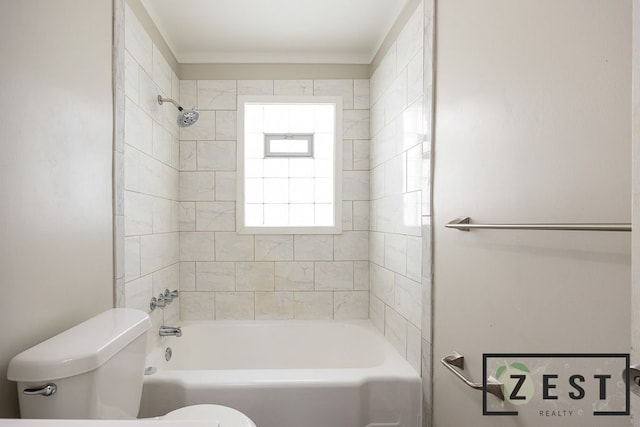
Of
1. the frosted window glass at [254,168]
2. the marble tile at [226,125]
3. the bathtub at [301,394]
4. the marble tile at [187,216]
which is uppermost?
the marble tile at [226,125]

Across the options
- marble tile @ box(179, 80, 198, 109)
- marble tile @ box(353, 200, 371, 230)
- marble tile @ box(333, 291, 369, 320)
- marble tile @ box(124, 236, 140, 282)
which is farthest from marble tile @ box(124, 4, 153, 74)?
marble tile @ box(333, 291, 369, 320)

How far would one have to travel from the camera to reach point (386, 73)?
251cm

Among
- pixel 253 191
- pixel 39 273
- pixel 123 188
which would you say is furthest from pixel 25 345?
A: pixel 253 191

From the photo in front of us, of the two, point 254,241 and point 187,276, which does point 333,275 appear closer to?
point 254,241

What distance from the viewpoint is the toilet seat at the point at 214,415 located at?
143cm

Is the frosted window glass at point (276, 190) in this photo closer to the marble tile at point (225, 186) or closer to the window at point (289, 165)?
the window at point (289, 165)

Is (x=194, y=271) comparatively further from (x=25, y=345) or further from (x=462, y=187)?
(x=462, y=187)

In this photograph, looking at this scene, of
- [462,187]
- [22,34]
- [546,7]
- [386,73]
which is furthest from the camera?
[386,73]

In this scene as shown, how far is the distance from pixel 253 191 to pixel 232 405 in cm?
173

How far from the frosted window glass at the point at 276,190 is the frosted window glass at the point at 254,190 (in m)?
0.04

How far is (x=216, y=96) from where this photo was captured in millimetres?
2912

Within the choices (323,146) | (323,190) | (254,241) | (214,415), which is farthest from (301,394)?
(323,146)

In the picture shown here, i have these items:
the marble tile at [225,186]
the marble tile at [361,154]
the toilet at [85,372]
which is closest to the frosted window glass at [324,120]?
the marble tile at [361,154]

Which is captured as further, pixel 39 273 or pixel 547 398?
pixel 39 273
